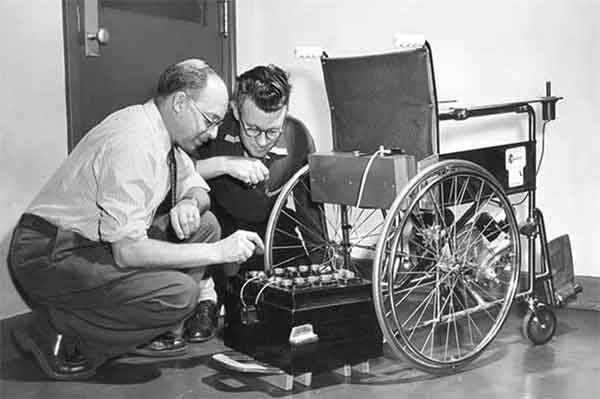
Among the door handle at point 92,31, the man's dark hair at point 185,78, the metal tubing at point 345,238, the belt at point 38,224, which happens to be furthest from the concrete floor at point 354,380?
the door handle at point 92,31

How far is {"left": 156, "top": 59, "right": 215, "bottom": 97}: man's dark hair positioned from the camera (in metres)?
2.09

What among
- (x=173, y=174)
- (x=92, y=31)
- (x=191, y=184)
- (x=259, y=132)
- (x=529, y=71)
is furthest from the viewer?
(x=529, y=71)

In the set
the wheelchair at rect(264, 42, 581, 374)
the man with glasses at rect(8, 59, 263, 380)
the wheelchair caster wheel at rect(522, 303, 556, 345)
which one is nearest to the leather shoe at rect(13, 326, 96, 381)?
the man with glasses at rect(8, 59, 263, 380)

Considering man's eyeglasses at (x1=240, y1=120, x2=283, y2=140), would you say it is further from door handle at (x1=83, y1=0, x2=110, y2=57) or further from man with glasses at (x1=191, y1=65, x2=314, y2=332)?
door handle at (x1=83, y1=0, x2=110, y2=57)

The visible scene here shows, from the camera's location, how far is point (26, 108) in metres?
2.46

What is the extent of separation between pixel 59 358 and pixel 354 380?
0.81 meters

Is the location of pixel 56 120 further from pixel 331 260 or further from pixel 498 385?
pixel 498 385

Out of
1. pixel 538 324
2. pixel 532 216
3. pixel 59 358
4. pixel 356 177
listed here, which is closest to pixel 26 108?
pixel 59 358

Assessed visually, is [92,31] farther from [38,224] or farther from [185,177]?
[38,224]

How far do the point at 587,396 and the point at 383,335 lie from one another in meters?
0.54

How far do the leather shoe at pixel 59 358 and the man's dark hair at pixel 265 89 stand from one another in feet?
2.82

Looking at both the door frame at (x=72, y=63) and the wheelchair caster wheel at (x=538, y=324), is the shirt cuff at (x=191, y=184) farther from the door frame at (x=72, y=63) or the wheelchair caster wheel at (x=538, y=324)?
the wheelchair caster wheel at (x=538, y=324)

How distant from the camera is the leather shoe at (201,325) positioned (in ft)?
8.73

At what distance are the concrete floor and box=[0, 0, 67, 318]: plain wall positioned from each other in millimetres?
398
